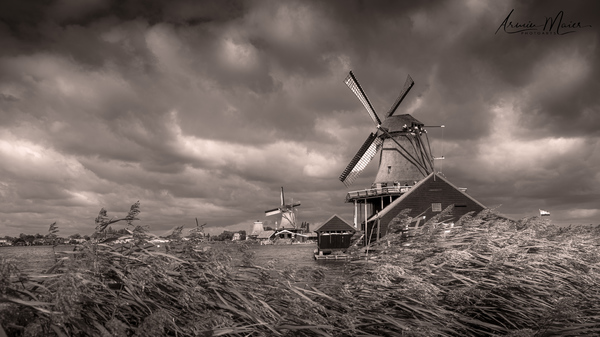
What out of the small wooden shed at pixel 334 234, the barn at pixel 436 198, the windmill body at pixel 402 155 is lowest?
the small wooden shed at pixel 334 234

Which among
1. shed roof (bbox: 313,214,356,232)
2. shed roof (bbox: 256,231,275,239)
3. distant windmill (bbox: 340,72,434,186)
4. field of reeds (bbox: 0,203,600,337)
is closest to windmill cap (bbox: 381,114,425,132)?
distant windmill (bbox: 340,72,434,186)

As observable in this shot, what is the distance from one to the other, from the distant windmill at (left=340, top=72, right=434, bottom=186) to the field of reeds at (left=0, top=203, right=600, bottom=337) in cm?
3201

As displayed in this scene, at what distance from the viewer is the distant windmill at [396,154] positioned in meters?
39.2

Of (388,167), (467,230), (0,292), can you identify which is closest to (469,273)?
(467,230)

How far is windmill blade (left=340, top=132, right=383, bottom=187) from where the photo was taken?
42.0 metres

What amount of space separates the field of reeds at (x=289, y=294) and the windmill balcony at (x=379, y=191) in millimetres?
29601

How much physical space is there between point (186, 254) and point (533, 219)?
764 centimetres

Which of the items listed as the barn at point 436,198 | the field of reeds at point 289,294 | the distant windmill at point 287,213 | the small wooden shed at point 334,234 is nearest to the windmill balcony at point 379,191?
the barn at point 436,198

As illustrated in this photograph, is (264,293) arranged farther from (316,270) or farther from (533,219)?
(533,219)

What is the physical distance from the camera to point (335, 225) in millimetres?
46219

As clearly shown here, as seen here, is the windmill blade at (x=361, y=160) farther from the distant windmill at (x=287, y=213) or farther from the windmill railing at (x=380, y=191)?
the distant windmill at (x=287, y=213)

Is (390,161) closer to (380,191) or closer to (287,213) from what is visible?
(380,191)

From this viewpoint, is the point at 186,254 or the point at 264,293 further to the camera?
the point at 264,293

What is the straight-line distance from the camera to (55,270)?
320 centimetres
